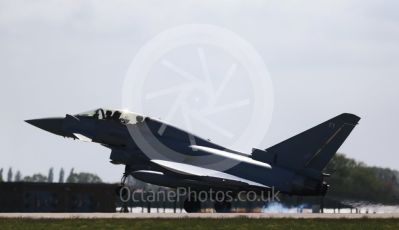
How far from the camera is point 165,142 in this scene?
134ft

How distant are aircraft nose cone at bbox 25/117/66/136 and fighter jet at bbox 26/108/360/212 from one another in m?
1.27

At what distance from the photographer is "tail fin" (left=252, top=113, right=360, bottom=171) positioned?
39906mm

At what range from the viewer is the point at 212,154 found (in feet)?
133

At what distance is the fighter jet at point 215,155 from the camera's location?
1565 inches

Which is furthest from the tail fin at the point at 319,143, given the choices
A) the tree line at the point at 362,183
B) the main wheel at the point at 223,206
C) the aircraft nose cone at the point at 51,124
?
the aircraft nose cone at the point at 51,124

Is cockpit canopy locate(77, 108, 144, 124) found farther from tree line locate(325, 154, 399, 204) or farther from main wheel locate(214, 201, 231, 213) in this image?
tree line locate(325, 154, 399, 204)

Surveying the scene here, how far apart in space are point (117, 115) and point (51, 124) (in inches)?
151

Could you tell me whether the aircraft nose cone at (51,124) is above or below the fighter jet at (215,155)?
above

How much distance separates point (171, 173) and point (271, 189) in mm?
5045

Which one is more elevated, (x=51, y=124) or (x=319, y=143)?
(x=51, y=124)
